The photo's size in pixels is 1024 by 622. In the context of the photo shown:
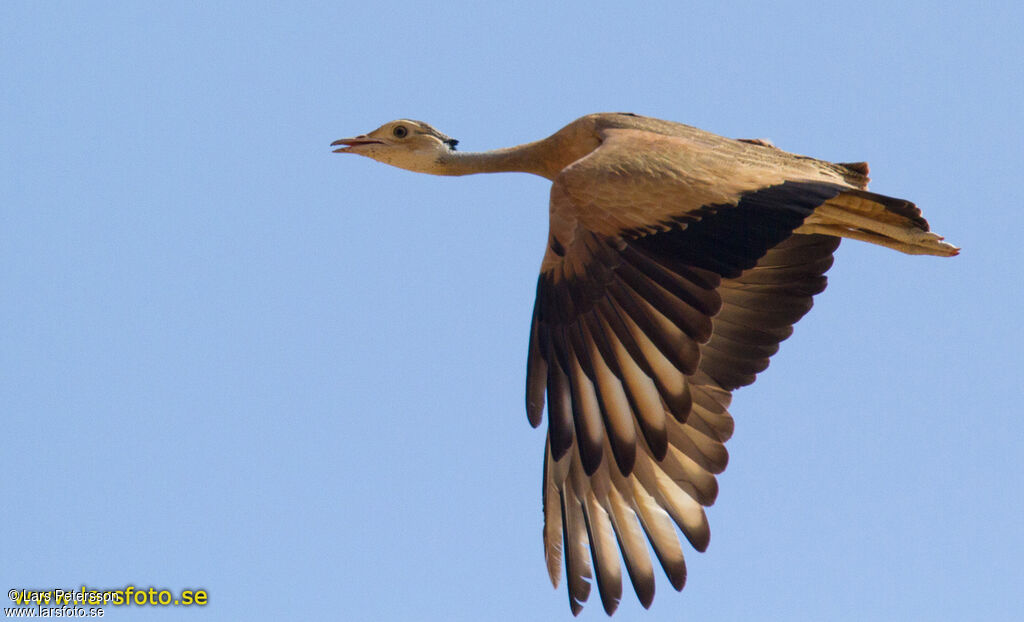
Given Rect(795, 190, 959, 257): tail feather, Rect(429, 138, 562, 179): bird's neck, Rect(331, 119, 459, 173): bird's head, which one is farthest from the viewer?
Rect(331, 119, 459, 173): bird's head

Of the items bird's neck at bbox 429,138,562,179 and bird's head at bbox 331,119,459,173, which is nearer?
bird's neck at bbox 429,138,562,179

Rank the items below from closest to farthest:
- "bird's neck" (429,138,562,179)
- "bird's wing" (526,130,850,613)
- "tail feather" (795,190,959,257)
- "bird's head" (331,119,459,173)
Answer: "bird's wing" (526,130,850,613)
"tail feather" (795,190,959,257)
"bird's neck" (429,138,562,179)
"bird's head" (331,119,459,173)

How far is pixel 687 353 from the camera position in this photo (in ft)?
32.4

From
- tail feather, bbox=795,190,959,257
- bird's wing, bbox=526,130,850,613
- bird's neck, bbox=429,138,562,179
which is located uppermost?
bird's neck, bbox=429,138,562,179

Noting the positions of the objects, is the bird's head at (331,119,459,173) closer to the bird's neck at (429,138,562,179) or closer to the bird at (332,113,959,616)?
the bird's neck at (429,138,562,179)

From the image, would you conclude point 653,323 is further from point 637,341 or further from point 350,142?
point 350,142

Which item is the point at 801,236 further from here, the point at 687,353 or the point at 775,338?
the point at 687,353

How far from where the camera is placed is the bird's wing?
32.8ft

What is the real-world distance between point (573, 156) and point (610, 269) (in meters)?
2.42

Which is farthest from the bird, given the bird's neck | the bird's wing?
the bird's neck

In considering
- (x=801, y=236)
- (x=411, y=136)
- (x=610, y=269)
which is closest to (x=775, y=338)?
(x=801, y=236)

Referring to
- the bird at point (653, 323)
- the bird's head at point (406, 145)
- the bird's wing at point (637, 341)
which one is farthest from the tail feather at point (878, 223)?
the bird's head at point (406, 145)

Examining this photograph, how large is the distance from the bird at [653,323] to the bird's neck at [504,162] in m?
1.71

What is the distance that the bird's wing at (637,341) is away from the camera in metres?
9.99
